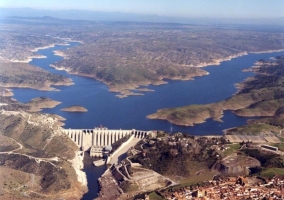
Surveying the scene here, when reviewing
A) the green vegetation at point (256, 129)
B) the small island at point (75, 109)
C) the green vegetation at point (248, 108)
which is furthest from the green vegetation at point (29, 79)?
the green vegetation at point (256, 129)

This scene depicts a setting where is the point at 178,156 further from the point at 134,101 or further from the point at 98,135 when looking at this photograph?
the point at 134,101

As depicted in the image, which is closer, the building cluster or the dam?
the building cluster

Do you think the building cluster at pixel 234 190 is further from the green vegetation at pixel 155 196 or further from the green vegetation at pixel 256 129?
the green vegetation at pixel 256 129

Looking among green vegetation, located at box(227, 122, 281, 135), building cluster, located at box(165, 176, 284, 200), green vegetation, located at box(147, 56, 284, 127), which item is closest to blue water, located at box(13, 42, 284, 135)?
green vegetation, located at box(147, 56, 284, 127)

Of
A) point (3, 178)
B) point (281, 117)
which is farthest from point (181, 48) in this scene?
point (3, 178)

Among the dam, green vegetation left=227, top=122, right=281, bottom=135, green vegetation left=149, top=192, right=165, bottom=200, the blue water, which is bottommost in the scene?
the blue water

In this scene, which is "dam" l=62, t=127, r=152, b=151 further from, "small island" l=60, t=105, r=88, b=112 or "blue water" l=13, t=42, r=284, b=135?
"small island" l=60, t=105, r=88, b=112
